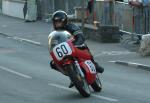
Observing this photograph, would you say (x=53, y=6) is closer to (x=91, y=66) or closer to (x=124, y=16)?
(x=124, y=16)

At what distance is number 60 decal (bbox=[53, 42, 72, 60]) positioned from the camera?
1216cm

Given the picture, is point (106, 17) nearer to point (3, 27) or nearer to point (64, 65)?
point (3, 27)

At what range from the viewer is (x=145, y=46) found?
66.5 feet

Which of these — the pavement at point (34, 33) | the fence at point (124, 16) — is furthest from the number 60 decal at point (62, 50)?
the fence at point (124, 16)

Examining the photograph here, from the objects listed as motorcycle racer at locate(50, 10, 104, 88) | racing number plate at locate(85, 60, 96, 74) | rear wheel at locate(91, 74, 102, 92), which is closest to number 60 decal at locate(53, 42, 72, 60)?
motorcycle racer at locate(50, 10, 104, 88)

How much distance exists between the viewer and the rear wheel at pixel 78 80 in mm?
12023

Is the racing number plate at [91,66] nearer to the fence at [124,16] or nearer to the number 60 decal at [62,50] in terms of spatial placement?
the number 60 decal at [62,50]

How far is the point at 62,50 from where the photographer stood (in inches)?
479

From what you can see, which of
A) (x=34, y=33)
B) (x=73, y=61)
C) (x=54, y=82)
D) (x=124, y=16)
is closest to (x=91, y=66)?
(x=73, y=61)

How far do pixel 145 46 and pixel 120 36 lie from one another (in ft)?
17.4

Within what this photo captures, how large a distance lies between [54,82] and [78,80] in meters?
2.81

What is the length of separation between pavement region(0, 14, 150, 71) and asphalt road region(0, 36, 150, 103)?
1.38 ft

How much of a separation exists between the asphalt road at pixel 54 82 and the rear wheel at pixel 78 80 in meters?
0.15

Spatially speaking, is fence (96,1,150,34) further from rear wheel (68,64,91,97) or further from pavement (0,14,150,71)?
rear wheel (68,64,91,97)
